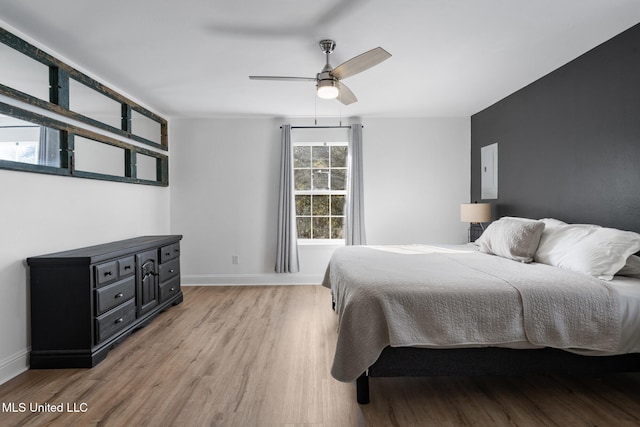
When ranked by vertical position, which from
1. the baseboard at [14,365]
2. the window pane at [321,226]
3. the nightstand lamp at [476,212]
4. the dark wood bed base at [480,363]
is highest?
the nightstand lamp at [476,212]

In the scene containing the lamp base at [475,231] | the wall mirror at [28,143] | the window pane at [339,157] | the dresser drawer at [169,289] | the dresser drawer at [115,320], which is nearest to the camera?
the wall mirror at [28,143]

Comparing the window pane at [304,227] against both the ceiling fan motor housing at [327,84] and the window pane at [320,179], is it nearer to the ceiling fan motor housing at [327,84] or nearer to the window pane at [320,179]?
the window pane at [320,179]

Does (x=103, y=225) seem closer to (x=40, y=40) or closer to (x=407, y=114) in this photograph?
(x=40, y=40)

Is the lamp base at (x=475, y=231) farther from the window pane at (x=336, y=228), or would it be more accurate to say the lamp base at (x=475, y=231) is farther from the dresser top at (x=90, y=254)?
the dresser top at (x=90, y=254)

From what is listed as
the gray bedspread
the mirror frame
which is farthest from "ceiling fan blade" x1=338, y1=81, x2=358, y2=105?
the mirror frame

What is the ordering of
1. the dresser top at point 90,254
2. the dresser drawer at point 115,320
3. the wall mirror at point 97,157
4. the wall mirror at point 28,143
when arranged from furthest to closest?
the wall mirror at point 97,157
the dresser drawer at point 115,320
the dresser top at point 90,254
the wall mirror at point 28,143

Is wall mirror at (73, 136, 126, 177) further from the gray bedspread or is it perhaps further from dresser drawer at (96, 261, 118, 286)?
the gray bedspread

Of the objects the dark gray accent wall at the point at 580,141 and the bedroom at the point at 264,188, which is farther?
the bedroom at the point at 264,188

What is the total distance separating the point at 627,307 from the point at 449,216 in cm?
328

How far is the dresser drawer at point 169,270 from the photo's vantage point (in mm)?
3799

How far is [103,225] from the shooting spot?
3.49 metres

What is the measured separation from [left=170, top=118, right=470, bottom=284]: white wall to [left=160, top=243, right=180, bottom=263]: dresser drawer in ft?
3.33

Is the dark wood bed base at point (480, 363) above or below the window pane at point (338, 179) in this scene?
below

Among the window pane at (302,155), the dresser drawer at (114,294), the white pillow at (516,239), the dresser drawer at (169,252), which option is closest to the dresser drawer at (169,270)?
the dresser drawer at (169,252)
